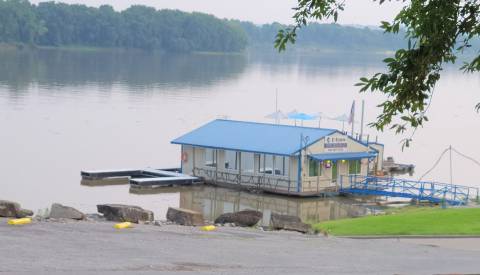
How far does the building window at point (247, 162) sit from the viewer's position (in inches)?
1906

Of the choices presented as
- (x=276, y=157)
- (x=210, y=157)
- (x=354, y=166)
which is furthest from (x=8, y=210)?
(x=354, y=166)

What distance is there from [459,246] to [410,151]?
A: 43.4 meters

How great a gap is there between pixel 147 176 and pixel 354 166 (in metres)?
10.5

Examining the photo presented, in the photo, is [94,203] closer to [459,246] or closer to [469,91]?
[459,246]

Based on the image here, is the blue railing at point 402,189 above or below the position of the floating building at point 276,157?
below

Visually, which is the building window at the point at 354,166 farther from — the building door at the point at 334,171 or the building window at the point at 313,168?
the building window at the point at 313,168

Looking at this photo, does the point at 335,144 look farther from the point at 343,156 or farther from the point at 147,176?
the point at 147,176

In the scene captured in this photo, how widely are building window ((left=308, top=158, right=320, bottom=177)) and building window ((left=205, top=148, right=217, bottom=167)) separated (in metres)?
5.07

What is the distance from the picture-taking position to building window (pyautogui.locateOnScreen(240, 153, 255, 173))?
1906 inches

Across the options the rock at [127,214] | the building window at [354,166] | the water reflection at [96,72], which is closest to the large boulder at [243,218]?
the rock at [127,214]

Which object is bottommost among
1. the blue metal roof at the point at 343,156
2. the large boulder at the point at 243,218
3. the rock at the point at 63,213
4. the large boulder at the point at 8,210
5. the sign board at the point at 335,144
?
the blue metal roof at the point at 343,156

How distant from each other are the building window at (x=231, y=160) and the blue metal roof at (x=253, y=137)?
0.39 metres

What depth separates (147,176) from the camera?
51.7 meters

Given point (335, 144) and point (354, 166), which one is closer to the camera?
point (335, 144)
